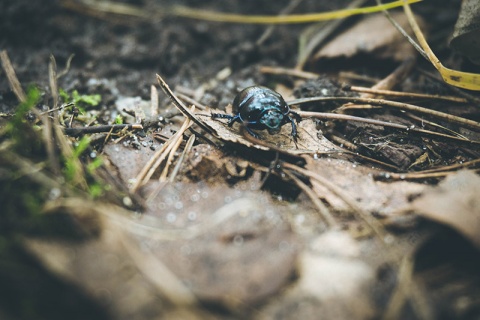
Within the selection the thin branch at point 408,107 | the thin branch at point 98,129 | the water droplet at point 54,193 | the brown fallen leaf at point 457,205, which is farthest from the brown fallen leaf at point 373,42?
the water droplet at point 54,193

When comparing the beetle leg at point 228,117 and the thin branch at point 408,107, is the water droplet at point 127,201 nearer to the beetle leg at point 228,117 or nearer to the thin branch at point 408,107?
the beetle leg at point 228,117

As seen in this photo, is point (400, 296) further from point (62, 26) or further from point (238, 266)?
point (62, 26)

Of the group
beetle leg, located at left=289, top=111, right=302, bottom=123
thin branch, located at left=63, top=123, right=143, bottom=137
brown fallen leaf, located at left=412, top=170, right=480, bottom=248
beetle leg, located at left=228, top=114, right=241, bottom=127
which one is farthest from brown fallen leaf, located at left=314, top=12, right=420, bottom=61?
thin branch, located at left=63, top=123, right=143, bottom=137

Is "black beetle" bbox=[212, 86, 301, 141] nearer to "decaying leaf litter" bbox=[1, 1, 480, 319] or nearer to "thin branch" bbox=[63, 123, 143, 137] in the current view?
"decaying leaf litter" bbox=[1, 1, 480, 319]

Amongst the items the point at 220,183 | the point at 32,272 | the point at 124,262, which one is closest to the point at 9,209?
the point at 32,272

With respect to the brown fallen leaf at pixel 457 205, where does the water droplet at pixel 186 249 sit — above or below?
below

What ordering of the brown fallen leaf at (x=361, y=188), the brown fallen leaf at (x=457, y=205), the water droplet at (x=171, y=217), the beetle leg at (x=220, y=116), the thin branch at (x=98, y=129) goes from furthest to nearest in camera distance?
the beetle leg at (x=220, y=116) → the thin branch at (x=98, y=129) → the brown fallen leaf at (x=361, y=188) → the water droplet at (x=171, y=217) → the brown fallen leaf at (x=457, y=205)

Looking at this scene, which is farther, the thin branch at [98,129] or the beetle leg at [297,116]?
the beetle leg at [297,116]

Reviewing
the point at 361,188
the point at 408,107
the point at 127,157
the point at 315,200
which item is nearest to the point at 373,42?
the point at 408,107
